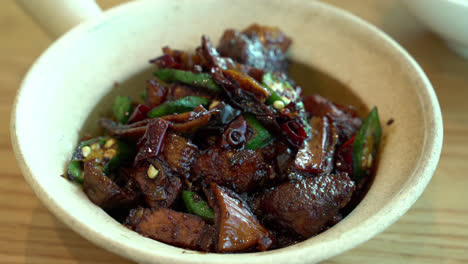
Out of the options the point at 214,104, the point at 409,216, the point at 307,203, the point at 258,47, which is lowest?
the point at 409,216

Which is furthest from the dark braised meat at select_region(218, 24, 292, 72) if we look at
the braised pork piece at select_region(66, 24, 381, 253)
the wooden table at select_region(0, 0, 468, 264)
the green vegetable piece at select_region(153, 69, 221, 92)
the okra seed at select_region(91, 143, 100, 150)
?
the wooden table at select_region(0, 0, 468, 264)

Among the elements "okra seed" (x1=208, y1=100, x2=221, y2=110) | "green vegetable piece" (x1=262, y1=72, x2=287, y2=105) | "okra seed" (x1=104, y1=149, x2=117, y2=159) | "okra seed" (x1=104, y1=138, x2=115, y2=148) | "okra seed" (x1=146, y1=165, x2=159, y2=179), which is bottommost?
→ "okra seed" (x1=104, y1=149, x2=117, y2=159)

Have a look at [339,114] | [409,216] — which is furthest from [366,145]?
[409,216]

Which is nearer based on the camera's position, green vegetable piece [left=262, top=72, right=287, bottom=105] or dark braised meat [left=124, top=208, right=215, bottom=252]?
dark braised meat [left=124, top=208, right=215, bottom=252]

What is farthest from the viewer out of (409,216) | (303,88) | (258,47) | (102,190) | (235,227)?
(303,88)

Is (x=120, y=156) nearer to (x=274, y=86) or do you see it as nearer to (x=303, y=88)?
(x=274, y=86)

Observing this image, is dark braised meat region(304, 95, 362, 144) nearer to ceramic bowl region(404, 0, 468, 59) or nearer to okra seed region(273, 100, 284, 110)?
okra seed region(273, 100, 284, 110)

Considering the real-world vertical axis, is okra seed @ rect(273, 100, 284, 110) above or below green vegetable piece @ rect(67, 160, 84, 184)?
above

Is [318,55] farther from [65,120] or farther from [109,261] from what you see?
[109,261]
